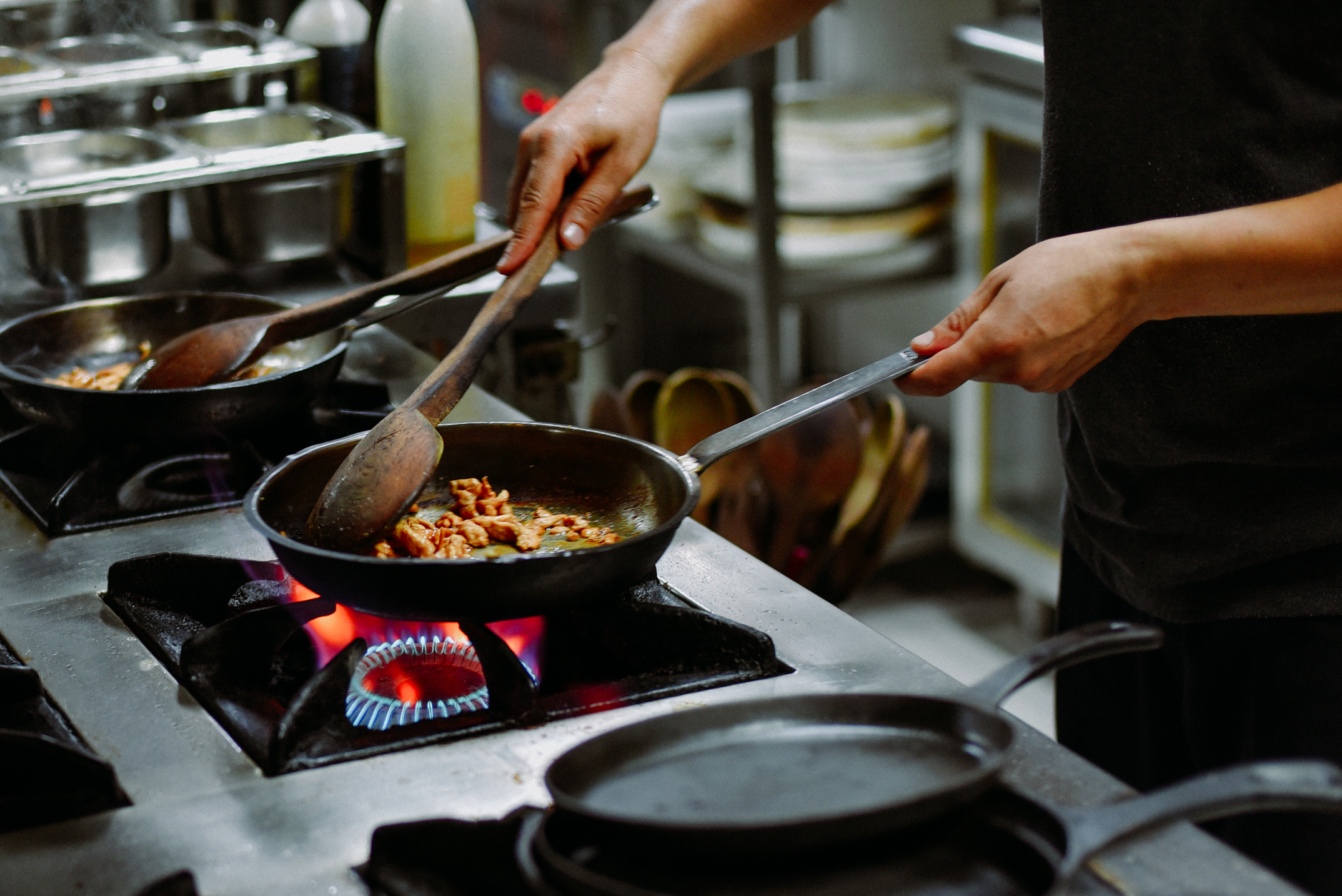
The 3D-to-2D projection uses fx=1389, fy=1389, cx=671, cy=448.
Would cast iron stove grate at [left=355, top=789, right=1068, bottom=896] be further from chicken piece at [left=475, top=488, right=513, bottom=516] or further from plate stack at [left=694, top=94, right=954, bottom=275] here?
plate stack at [left=694, top=94, right=954, bottom=275]

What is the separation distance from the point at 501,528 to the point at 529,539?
0.02 m

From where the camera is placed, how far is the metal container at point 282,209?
1.51 metres

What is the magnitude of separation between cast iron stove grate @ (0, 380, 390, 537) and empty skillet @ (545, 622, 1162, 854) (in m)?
0.57

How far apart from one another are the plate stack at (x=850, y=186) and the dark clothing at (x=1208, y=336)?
144cm

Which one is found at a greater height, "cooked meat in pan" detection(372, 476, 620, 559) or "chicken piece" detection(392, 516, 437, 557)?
"chicken piece" detection(392, 516, 437, 557)

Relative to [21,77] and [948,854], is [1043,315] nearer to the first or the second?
[948,854]

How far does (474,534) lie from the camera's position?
38.1 inches

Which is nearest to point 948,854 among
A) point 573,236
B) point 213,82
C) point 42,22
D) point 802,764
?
point 802,764

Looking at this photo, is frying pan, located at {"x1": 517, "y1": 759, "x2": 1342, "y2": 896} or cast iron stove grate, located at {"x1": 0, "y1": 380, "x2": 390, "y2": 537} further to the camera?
cast iron stove grate, located at {"x1": 0, "y1": 380, "x2": 390, "y2": 537}

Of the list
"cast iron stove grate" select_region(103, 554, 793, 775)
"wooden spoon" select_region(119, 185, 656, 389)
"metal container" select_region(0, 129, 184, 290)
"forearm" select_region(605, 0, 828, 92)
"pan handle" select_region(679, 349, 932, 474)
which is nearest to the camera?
"cast iron stove grate" select_region(103, 554, 793, 775)

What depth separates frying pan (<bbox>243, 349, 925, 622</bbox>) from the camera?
31.4 inches

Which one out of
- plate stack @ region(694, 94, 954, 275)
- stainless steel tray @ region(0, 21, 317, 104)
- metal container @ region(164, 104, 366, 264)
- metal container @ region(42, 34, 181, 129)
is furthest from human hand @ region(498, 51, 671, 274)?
plate stack @ region(694, 94, 954, 275)

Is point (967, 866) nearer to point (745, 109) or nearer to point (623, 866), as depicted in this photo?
point (623, 866)

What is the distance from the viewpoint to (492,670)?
2.73ft
